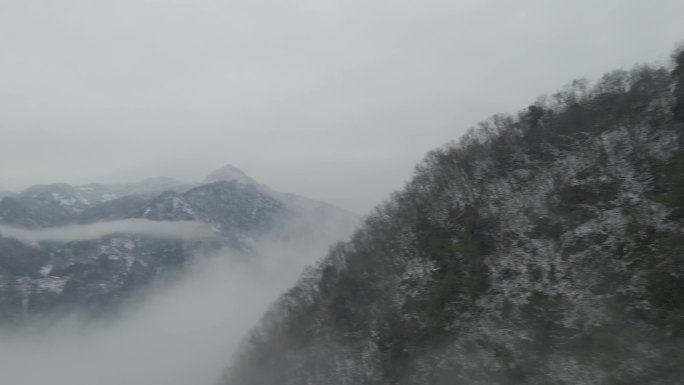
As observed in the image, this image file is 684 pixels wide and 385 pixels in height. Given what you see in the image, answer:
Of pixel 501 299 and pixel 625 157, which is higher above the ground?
pixel 625 157

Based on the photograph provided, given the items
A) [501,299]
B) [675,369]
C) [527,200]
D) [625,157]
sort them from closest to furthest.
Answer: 1. [675,369]
2. [501,299]
3. [625,157]
4. [527,200]

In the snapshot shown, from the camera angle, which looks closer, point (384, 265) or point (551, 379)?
point (551, 379)

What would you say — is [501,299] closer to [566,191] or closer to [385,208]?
[566,191]

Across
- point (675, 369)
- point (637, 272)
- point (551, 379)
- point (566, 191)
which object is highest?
point (566, 191)

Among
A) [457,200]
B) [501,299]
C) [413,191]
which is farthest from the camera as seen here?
[413,191]

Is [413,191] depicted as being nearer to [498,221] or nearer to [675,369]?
[498,221]

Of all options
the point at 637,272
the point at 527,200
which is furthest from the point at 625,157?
the point at 637,272
